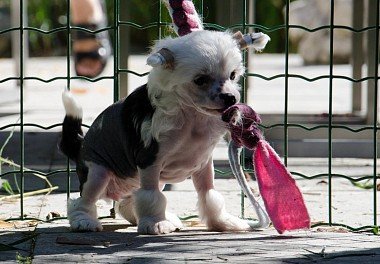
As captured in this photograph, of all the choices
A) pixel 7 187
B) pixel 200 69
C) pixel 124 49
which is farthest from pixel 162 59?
pixel 124 49

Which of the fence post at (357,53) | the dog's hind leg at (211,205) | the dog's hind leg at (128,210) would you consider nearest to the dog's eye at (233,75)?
the dog's hind leg at (211,205)

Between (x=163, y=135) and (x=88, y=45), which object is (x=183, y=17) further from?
(x=88, y=45)

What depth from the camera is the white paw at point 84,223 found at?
427 centimetres

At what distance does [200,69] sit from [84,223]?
2.97 ft

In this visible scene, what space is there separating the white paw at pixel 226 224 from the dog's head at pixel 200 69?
23.4 inches

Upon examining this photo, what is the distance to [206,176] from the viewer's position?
4289 mm

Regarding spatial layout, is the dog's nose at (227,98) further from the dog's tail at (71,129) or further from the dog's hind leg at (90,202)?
the dog's tail at (71,129)

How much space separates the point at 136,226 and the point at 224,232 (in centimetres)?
44

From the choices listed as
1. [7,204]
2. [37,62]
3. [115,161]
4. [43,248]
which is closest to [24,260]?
[43,248]

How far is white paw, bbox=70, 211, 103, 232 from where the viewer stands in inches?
168

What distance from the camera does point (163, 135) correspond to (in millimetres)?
4004

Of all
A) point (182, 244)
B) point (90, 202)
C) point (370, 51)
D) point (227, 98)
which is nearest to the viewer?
point (227, 98)

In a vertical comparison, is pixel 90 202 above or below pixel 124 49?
below

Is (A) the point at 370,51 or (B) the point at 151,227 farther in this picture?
(A) the point at 370,51
